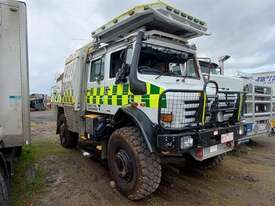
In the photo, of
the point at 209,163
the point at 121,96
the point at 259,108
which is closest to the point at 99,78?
the point at 121,96

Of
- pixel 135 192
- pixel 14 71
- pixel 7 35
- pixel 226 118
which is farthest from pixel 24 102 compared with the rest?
pixel 226 118

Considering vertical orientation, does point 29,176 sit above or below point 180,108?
below

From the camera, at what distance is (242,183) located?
4641 millimetres

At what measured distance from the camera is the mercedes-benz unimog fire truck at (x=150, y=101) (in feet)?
11.8

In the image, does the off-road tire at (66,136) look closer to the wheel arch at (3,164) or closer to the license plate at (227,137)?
the wheel arch at (3,164)

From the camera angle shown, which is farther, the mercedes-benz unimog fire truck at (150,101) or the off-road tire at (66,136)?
the off-road tire at (66,136)

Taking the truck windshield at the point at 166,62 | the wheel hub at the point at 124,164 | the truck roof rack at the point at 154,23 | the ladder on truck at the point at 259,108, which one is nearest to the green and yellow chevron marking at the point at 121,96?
the truck windshield at the point at 166,62

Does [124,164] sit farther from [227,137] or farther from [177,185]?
[227,137]

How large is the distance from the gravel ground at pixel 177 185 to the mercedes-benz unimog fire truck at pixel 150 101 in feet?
1.26

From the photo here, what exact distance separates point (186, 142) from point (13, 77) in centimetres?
244

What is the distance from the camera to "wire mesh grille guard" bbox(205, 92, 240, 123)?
388cm

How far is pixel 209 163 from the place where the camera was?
5266mm

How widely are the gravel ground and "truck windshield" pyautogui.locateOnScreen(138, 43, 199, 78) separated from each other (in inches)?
78.8

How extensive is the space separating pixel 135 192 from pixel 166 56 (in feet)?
7.94
